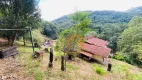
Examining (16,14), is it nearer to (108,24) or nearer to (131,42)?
(131,42)

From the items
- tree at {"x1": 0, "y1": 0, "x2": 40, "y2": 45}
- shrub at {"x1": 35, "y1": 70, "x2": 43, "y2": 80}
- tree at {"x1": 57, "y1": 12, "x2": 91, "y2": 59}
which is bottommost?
shrub at {"x1": 35, "y1": 70, "x2": 43, "y2": 80}

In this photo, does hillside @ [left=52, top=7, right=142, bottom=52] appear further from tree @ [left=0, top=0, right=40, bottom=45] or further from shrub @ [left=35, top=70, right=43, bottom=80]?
shrub @ [left=35, top=70, right=43, bottom=80]

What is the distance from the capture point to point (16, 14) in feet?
61.5

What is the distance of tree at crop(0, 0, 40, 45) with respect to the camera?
1809cm

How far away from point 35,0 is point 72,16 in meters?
5.08

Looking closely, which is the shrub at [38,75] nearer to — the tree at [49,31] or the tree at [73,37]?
the tree at [73,37]

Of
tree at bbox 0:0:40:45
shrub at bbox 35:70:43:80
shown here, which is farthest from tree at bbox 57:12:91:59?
shrub at bbox 35:70:43:80

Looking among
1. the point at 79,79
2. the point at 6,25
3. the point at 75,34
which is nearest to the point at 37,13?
the point at 6,25

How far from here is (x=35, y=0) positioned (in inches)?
779

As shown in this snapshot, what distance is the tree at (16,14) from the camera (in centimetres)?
1809

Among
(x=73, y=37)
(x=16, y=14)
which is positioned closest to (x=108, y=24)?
(x=73, y=37)

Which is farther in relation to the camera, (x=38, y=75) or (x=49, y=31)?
(x=49, y=31)

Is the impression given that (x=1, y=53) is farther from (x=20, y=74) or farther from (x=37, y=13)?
(x=37, y=13)

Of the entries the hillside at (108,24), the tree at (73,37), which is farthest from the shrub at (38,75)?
the hillside at (108,24)
